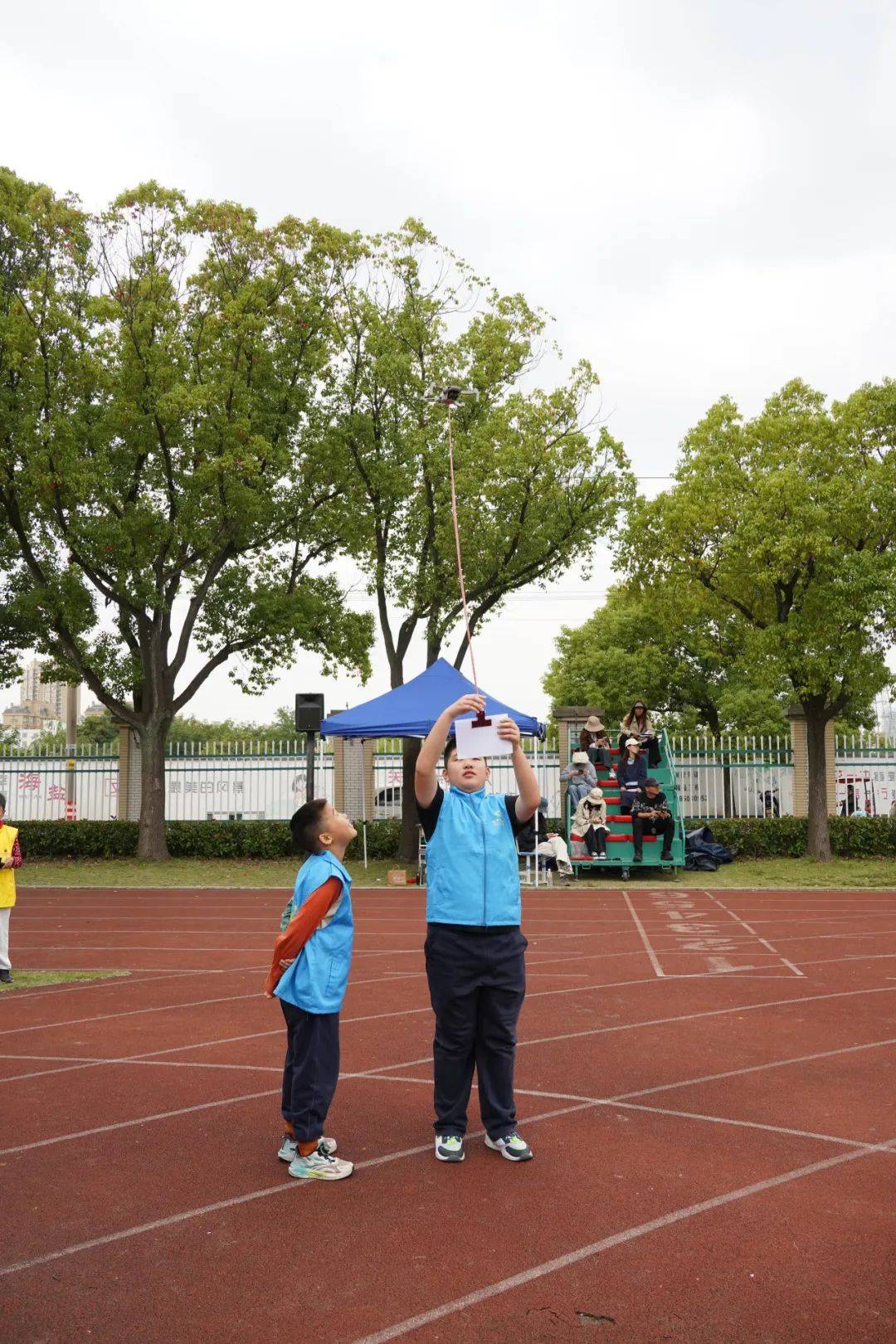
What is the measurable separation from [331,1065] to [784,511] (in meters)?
16.7

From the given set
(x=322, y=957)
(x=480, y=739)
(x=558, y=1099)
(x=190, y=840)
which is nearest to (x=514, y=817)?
(x=480, y=739)

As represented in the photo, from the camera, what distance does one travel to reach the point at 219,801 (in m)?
23.7

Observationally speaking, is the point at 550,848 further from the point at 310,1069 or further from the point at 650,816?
the point at 310,1069

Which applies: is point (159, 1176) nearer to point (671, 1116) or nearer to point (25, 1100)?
point (25, 1100)

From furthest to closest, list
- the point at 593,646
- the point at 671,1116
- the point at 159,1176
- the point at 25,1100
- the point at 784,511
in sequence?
the point at 593,646, the point at 784,511, the point at 25,1100, the point at 671,1116, the point at 159,1176

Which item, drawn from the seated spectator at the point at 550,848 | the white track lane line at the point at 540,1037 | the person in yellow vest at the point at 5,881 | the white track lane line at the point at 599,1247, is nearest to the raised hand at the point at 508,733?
the white track lane line at the point at 599,1247

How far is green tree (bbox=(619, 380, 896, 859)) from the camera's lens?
1931 cm

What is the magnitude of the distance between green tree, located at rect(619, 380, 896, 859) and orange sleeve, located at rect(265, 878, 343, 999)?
1582cm

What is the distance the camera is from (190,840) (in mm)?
22328

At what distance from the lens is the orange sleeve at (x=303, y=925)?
4.66 metres

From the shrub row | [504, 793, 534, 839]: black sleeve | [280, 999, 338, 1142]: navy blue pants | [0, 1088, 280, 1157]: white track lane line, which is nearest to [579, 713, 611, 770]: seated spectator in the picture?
the shrub row

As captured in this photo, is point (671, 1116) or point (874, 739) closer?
point (671, 1116)

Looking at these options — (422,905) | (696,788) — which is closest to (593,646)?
(696,788)

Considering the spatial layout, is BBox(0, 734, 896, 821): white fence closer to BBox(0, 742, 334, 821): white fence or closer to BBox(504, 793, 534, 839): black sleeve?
BBox(0, 742, 334, 821): white fence
